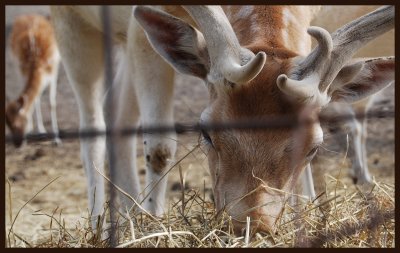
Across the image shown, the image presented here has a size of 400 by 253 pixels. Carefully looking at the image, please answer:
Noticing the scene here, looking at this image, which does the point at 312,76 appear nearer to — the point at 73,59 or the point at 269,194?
the point at 269,194

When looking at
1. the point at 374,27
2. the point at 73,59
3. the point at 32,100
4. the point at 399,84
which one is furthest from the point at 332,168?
the point at 32,100

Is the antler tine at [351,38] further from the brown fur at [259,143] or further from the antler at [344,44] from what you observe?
the brown fur at [259,143]

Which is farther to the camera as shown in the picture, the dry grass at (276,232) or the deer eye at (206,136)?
the deer eye at (206,136)

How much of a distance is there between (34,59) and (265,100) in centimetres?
965

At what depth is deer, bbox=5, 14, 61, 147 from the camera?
12375mm

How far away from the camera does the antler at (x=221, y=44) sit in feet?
12.2

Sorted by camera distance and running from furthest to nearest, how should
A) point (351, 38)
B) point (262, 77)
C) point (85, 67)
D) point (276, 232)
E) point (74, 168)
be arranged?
point (74, 168) < point (85, 67) < point (351, 38) < point (262, 77) < point (276, 232)

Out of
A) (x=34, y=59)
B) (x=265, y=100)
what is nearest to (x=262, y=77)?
(x=265, y=100)

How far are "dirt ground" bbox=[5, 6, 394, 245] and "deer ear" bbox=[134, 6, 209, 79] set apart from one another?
1.45 metres

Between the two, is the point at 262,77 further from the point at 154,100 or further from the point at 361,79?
the point at 154,100

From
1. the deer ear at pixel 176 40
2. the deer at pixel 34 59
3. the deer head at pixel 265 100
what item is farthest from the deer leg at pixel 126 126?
the deer at pixel 34 59

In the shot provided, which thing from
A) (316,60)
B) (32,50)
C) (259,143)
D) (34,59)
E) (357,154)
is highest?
(32,50)

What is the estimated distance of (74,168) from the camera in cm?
874

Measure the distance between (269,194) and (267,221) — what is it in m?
0.12
